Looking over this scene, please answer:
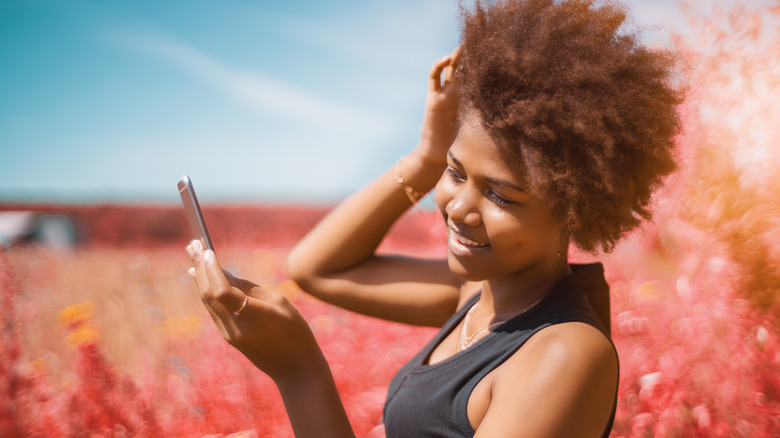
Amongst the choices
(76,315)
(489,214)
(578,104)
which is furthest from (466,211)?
(76,315)

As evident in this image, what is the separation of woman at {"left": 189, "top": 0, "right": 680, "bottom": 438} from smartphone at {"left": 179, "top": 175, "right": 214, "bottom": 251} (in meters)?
0.05

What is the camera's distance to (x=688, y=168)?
253 cm

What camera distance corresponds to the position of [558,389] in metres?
1.14

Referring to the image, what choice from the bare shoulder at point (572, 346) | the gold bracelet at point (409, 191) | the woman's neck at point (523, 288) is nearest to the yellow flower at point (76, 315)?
the gold bracelet at point (409, 191)

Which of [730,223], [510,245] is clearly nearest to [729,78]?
[730,223]

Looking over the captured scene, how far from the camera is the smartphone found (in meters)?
1.44

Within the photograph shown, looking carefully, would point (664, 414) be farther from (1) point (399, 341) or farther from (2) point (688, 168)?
(1) point (399, 341)

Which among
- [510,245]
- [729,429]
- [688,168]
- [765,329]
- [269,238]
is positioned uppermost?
[510,245]

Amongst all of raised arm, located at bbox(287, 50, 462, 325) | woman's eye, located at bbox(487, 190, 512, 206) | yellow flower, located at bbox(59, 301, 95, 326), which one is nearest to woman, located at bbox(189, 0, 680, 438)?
woman's eye, located at bbox(487, 190, 512, 206)

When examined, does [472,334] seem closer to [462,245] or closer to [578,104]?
[462,245]

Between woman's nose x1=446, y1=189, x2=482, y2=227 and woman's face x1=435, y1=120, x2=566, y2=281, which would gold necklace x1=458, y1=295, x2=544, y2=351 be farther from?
woman's nose x1=446, y1=189, x2=482, y2=227

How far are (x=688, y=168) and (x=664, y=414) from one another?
1.01 m

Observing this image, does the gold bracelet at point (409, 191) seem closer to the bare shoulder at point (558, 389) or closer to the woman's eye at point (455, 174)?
the woman's eye at point (455, 174)

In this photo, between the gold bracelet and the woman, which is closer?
the woman
